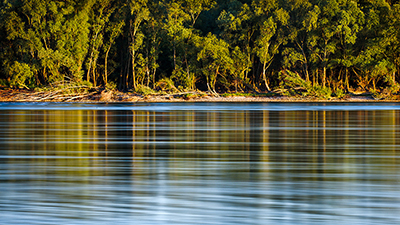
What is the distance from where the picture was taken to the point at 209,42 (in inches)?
2216

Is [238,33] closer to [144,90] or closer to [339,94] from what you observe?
[339,94]

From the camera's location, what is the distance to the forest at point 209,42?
55281 mm

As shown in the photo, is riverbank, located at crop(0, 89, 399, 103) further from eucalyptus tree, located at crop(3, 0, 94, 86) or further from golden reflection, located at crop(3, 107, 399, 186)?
golden reflection, located at crop(3, 107, 399, 186)

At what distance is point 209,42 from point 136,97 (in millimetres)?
9297

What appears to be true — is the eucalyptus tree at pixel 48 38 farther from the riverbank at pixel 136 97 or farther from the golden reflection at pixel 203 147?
the golden reflection at pixel 203 147

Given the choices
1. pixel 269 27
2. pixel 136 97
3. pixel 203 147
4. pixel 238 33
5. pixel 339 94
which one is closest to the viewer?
pixel 203 147

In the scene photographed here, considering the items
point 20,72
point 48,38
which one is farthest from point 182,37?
point 20,72

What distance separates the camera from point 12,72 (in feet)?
181

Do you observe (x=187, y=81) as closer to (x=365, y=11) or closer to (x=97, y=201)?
(x=365, y=11)

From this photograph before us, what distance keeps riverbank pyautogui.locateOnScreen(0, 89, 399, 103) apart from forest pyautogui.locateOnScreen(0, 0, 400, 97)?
3.40 ft

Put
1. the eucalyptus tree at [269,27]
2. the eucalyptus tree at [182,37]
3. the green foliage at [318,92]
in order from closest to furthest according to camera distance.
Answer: the green foliage at [318,92]
the eucalyptus tree at [269,27]
the eucalyptus tree at [182,37]

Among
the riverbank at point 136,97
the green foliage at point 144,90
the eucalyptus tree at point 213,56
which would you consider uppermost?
the eucalyptus tree at point 213,56

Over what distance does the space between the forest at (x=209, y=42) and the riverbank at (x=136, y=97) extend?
1.04 meters

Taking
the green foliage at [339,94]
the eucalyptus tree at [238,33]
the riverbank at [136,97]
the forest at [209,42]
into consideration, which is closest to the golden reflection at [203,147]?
the riverbank at [136,97]
